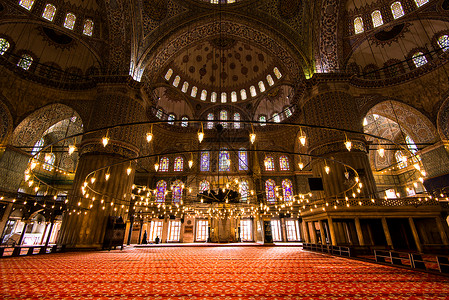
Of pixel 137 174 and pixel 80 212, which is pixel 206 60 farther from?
pixel 80 212

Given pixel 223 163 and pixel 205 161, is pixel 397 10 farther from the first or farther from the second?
pixel 205 161

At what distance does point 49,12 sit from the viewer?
1239 cm

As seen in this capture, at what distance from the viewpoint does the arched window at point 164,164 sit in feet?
62.9

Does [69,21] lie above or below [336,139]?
above

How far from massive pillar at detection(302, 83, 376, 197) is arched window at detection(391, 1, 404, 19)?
5.09 m

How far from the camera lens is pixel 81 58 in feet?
47.1

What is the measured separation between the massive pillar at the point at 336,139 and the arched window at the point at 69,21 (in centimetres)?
1533

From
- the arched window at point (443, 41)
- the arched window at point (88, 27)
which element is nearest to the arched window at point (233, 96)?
the arched window at point (88, 27)

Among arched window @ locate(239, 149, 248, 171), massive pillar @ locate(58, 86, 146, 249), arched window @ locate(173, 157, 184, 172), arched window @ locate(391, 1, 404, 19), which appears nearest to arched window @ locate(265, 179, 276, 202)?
arched window @ locate(239, 149, 248, 171)

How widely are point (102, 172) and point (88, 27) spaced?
9.77m

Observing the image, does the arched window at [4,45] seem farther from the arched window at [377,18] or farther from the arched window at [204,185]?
the arched window at [377,18]

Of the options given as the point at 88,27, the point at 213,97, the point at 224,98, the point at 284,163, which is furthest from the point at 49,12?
the point at 284,163

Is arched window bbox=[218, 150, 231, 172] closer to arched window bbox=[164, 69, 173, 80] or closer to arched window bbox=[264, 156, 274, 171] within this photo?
arched window bbox=[264, 156, 274, 171]

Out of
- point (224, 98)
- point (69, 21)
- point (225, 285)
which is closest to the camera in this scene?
point (225, 285)
